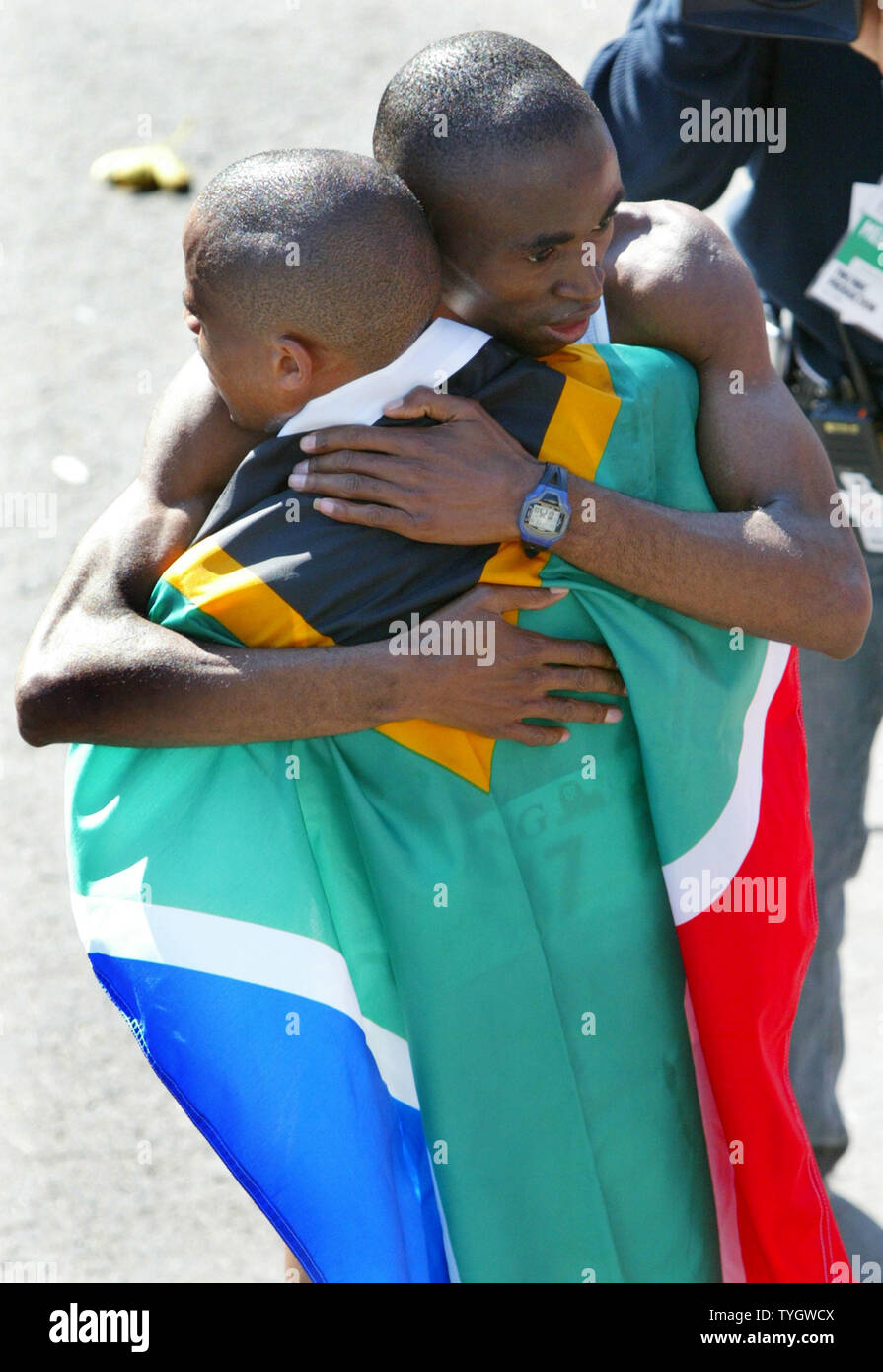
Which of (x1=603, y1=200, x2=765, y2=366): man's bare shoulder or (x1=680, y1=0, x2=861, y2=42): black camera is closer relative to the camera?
(x1=603, y1=200, x2=765, y2=366): man's bare shoulder

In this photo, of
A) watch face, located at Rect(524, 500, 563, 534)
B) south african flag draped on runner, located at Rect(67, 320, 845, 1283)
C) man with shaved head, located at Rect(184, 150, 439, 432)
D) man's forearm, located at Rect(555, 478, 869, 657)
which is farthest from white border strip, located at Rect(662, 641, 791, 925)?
man with shaved head, located at Rect(184, 150, 439, 432)

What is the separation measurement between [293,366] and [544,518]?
0.32 meters

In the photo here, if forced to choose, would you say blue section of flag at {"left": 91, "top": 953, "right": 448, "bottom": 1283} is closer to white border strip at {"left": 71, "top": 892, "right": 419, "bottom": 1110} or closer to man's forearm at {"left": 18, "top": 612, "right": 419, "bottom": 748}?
white border strip at {"left": 71, "top": 892, "right": 419, "bottom": 1110}

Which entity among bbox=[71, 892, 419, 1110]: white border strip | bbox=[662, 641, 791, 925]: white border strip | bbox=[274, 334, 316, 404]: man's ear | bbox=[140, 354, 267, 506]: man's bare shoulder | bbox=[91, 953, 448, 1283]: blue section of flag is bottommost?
bbox=[91, 953, 448, 1283]: blue section of flag

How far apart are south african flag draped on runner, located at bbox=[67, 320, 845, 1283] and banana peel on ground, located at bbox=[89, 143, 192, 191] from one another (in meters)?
4.48

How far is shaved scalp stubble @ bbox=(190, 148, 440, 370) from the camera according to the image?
171cm

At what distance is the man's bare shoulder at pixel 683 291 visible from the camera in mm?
1972

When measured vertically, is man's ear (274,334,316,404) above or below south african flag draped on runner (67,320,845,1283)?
above

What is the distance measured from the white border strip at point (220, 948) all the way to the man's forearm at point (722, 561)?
544mm

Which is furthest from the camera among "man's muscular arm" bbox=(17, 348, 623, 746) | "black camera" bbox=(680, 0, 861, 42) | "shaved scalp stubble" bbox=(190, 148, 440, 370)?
"black camera" bbox=(680, 0, 861, 42)

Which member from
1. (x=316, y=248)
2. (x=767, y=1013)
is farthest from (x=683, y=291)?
(x=767, y=1013)

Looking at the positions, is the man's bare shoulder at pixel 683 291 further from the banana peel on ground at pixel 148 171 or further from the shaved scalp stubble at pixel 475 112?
the banana peel on ground at pixel 148 171

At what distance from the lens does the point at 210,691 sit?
5.93 ft

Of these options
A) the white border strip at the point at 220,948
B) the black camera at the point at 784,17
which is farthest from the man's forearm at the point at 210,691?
the black camera at the point at 784,17
